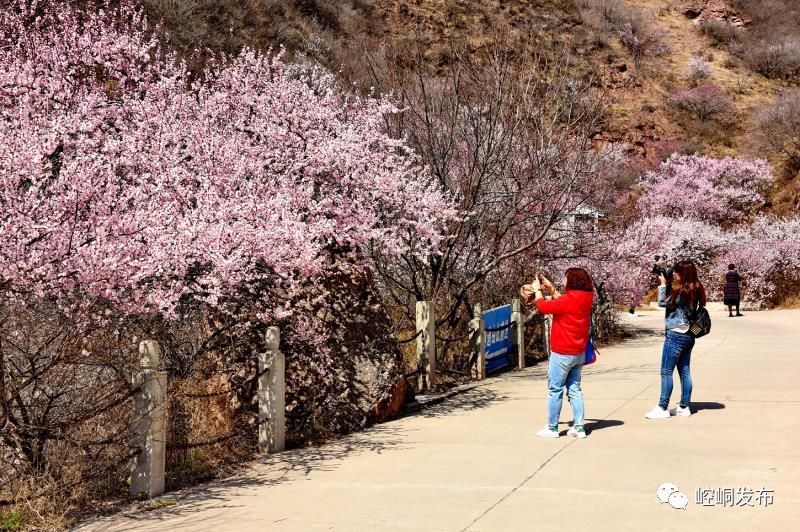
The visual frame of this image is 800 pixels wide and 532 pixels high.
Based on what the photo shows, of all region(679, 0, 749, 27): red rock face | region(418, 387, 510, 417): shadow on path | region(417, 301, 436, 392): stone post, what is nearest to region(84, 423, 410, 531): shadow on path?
region(418, 387, 510, 417): shadow on path

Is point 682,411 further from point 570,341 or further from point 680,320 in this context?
point 570,341

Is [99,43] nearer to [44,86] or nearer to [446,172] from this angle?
[44,86]

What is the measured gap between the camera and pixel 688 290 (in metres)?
9.15

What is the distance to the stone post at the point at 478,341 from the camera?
13977mm

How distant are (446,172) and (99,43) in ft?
19.9

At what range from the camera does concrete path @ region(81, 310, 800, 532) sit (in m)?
5.77

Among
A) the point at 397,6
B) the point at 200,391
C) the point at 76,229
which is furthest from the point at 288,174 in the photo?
the point at 397,6

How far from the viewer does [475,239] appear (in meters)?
15.4

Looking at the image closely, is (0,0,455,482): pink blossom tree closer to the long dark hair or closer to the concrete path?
the concrete path

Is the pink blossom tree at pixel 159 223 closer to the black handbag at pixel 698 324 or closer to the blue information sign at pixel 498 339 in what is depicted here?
the blue information sign at pixel 498 339

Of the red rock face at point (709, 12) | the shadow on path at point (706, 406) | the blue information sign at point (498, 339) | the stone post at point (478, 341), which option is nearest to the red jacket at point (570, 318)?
the shadow on path at point (706, 406)

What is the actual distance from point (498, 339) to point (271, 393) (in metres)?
7.36

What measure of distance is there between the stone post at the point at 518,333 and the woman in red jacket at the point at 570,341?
7278mm

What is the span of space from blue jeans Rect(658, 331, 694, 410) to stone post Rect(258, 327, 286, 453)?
4062mm
